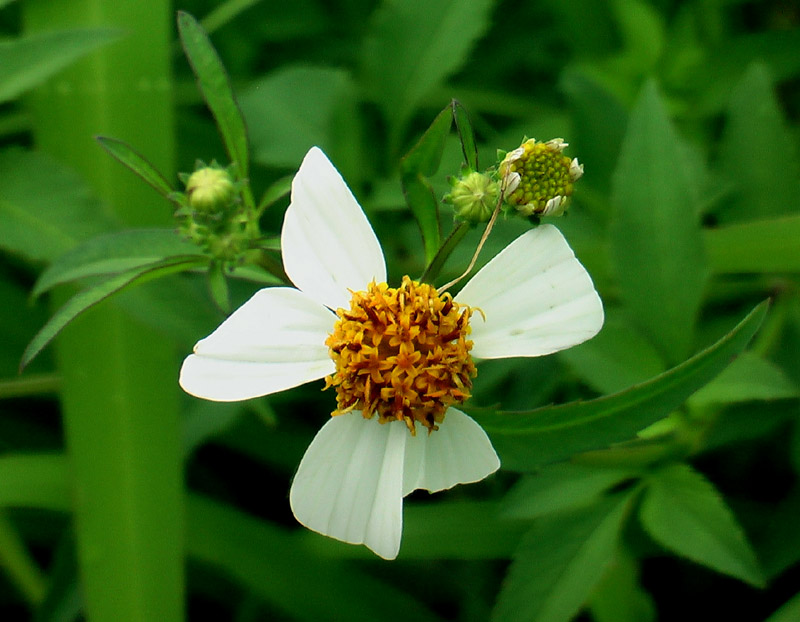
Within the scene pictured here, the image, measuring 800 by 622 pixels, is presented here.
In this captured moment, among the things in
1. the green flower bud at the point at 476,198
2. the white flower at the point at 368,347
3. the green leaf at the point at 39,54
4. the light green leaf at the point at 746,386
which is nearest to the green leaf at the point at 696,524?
the light green leaf at the point at 746,386

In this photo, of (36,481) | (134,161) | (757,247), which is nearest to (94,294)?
(134,161)

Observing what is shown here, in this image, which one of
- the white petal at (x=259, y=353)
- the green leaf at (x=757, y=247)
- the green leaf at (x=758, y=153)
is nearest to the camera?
the white petal at (x=259, y=353)

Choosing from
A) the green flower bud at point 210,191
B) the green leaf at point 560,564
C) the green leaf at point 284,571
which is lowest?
the green leaf at point 284,571

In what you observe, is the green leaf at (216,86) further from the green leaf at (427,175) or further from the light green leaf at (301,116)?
the light green leaf at (301,116)

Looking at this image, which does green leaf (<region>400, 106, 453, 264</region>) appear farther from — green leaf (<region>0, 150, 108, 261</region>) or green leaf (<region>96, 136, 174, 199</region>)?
green leaf (<region>0, 150, 108, 261</region>)

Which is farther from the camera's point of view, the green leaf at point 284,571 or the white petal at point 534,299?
the green leaf at point 284,571

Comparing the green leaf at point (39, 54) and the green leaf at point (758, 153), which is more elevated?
the green leaf at point (39, 54)

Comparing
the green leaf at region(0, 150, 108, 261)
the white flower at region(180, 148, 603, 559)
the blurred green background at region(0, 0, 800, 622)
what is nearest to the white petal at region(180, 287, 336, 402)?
the white flower at region(180, 148, 603, 559)

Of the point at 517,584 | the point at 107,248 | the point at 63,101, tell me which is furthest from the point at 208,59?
the point at 517,584
